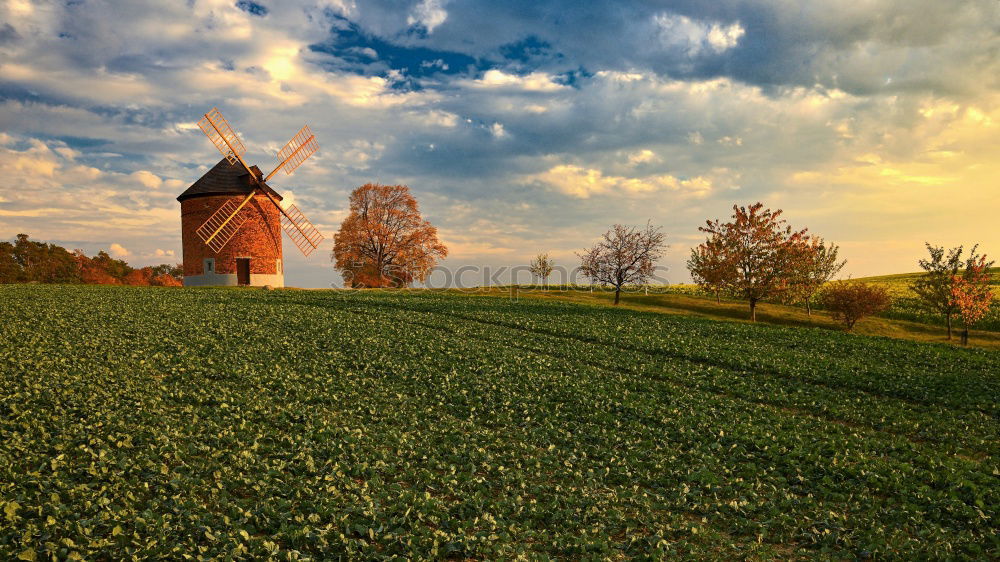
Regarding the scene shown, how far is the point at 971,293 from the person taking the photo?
47750 mm

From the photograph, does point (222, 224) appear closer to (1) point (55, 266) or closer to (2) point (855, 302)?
(1) point (55, 266)

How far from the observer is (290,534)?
9.83 m

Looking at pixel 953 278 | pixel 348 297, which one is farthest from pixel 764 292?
pixel 348 297

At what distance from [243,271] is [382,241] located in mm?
17661

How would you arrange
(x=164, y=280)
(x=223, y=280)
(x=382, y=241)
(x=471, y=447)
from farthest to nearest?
(x=164, y=280) → (x=382, y=241) → (x=223, y=280) → (x=471, y=447)

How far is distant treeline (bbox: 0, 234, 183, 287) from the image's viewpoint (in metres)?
69.6

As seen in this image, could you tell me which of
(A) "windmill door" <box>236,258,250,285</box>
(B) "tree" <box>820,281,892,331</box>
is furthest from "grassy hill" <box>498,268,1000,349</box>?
(A) "windmill door" <box>236,258,250,285</box>

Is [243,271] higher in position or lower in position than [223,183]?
lower

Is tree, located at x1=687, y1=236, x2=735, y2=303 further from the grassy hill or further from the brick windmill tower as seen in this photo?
the brick windmill tower

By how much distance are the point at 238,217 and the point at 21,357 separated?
35922 millimetres

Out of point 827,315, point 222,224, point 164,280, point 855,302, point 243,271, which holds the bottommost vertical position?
point 827,315

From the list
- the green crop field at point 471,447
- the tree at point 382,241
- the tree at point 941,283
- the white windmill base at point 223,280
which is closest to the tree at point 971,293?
the tree at point 941,283

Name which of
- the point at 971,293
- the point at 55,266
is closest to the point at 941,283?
the point at 971,293

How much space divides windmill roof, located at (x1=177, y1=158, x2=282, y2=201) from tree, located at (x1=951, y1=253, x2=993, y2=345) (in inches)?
2569
